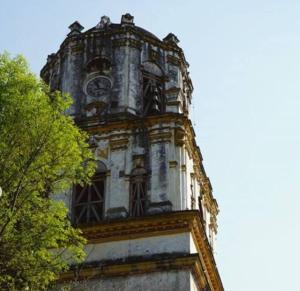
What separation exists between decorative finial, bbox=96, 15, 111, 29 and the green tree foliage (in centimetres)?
1180

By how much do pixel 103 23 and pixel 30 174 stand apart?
13832 millimetres

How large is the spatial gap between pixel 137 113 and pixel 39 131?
9.95m

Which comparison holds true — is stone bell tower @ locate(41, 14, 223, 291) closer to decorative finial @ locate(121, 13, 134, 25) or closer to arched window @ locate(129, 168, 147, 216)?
arched window @ locate(129, 168, 147, 216)

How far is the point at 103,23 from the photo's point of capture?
26.5 metres

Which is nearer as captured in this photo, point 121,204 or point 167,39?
point 121,204

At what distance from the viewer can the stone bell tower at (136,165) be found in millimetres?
19953

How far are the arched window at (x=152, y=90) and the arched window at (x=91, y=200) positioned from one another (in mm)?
2961

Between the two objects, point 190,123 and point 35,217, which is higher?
point 190,123

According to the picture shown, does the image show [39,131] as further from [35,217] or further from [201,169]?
[201,169]

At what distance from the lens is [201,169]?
2505 centimetres

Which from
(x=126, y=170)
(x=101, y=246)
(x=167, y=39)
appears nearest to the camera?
(x=101, y=246)

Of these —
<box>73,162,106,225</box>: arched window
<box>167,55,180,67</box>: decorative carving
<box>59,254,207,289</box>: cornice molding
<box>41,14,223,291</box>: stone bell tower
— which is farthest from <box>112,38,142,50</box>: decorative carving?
<box>59,254,207,289</box>: cornice molding

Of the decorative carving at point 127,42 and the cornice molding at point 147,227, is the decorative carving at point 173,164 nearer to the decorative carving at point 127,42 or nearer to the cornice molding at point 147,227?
the cornice molding at point 147,227

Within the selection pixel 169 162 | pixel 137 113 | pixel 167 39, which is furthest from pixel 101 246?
pixel 167 39
